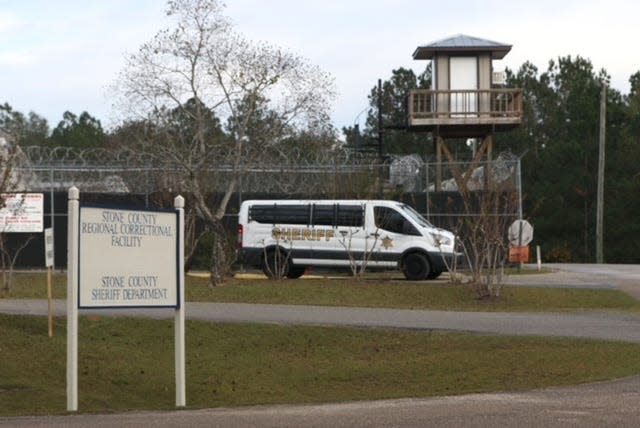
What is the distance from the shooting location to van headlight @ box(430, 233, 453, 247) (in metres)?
29.5

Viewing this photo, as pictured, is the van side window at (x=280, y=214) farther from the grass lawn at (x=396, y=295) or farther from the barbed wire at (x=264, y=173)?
the grass lawn at (x=396, y=295)

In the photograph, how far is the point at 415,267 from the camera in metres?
29.9

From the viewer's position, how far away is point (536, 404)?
12.1 meters

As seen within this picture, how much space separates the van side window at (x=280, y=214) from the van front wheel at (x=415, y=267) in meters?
2.59

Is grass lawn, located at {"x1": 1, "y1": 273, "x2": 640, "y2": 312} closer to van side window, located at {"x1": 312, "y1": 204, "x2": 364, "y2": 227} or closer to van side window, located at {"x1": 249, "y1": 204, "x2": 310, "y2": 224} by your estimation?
van side window, located at {"x1": 312, "y1": 204, "x2": 364, "y2": 227}

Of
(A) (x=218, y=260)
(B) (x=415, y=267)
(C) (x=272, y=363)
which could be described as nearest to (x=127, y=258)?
(C) (x=272, y=363)

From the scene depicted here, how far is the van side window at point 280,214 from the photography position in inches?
1200

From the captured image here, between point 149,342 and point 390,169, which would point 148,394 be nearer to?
point 149,342

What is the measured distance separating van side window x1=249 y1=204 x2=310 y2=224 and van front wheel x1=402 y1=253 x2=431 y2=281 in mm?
2593

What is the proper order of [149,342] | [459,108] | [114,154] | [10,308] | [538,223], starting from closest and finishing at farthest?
[149,342], [10,308], [114,154], [459,108], [538,223]

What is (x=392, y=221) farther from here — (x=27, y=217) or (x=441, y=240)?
(x=27, y=217)

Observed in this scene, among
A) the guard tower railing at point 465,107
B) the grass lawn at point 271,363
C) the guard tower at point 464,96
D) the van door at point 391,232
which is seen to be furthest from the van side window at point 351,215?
the guard tower railing at point 465,107

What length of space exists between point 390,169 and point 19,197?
10084 millimetres

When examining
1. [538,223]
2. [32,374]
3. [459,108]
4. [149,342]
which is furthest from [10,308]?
[538,223]
